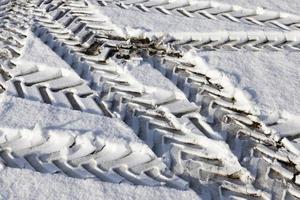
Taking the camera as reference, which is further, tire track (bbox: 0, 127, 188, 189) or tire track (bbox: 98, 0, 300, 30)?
tire track (bbox: 98, 0, 300, 30)

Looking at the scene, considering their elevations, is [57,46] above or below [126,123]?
above

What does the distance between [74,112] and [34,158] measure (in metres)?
0.33

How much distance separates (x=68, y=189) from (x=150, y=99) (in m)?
0.73

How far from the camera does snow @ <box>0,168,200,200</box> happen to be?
1.90m

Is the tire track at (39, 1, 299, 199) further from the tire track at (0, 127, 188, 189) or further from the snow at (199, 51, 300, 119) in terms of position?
the tire track at (0, 127, 188, 189)

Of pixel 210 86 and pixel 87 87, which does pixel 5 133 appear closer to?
pixel 87 87

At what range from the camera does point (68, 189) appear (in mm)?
1926

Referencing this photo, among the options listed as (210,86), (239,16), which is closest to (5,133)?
(210,86)

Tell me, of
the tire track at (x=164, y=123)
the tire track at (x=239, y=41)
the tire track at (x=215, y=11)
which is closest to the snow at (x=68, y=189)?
the tire track at (x=164, y=123)

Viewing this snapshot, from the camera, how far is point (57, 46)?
2.91m

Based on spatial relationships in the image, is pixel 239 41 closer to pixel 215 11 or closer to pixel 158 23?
pixel 215 11

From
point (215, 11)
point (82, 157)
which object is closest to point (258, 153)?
point (82, 157)

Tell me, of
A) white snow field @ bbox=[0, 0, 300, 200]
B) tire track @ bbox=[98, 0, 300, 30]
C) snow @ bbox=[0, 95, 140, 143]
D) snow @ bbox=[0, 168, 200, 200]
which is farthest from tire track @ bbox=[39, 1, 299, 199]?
tire track @ bbox=[98, 0, 300, 30]

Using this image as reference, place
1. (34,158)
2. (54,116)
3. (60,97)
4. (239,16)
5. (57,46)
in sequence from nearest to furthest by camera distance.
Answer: (34,158) → (54,116) → (60,97) → (57,46) → (239,16)
